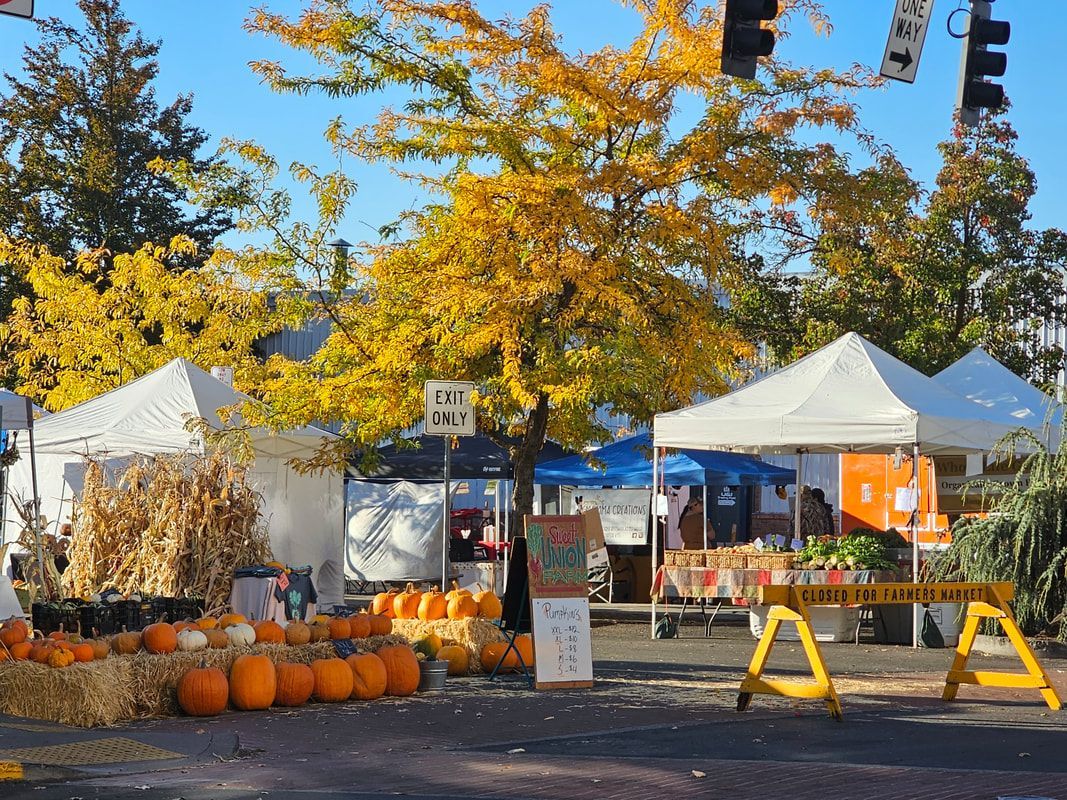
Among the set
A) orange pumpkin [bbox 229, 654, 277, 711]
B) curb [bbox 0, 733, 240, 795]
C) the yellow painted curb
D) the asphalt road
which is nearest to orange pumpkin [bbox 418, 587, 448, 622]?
the asphalt road

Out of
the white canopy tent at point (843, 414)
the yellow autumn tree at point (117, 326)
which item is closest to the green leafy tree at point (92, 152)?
the yellow autumn tree at point (117, 326)

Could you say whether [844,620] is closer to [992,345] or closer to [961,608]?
[961,608]

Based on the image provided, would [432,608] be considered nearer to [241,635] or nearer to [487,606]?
[487,606]

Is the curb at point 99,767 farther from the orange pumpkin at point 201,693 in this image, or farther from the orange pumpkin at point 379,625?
the orange pumpkin at point 379,625

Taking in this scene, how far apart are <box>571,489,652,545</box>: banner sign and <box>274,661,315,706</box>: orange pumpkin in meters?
14.9

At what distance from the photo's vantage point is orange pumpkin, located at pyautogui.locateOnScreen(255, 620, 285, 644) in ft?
39.8

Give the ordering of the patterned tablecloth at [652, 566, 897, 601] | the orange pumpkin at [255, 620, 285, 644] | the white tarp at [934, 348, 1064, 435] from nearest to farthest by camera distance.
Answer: the orange pumpkin at [255, 620, 285, 644] < the patterned tablecloth at [652, 566, 897, 601] < the white tarp at [934, 348, 1064, 435]

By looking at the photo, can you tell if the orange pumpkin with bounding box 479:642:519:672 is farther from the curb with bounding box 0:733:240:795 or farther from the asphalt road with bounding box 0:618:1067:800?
the curb with bounding box 0:733:240:795

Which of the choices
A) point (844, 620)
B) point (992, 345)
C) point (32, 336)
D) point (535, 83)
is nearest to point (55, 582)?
point (535, 83)

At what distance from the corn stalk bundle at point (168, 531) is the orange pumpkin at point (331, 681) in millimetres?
2856

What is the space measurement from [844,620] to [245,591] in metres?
7.98

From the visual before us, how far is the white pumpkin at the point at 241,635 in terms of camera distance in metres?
12.0

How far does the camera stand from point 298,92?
744 inches

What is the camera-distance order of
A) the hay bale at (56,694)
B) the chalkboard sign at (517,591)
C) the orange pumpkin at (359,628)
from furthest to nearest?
the chalkboard sign at (517,591) → the orange pumpkin at (359,628) → the hay bale at (56,694)
